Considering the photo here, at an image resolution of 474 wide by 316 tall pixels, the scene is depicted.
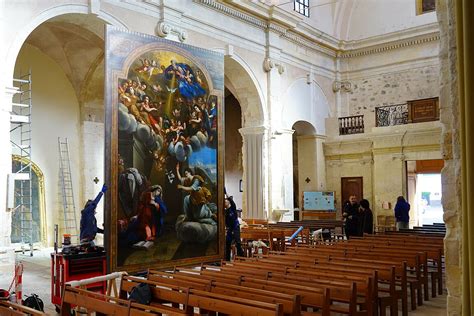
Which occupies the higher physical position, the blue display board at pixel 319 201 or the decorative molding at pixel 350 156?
the decorative molding at pixel 350 156

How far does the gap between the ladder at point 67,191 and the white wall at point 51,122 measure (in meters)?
0.15

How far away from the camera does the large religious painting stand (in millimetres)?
9077

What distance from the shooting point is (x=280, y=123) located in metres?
18.1

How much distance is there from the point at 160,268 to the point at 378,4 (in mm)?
16638

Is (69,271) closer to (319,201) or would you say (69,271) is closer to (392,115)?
(319,201)

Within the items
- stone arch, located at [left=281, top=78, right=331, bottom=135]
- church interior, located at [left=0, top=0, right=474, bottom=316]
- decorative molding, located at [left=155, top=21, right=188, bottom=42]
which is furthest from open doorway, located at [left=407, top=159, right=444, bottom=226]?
decorative molding, located at [left=155, top=21, right=188, bottom=42]

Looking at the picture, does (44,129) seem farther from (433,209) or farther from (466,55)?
(433,209)

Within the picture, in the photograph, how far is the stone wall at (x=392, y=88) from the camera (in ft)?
64.7

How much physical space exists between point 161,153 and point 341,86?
45.6ft

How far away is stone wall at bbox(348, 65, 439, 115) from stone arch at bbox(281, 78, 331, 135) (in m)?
1.56

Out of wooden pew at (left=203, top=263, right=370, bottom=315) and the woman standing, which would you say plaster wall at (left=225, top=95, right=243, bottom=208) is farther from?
wooden pew at (left=203, top=263, right=370, bottom=315)

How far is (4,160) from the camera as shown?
10.0m

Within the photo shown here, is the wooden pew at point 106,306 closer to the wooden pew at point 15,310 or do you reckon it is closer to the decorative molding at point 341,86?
the wooden pew at point 15,310

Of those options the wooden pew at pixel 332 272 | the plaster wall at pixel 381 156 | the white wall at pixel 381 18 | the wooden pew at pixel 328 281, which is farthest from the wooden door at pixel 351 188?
the wooden pew at pixel 328 281
